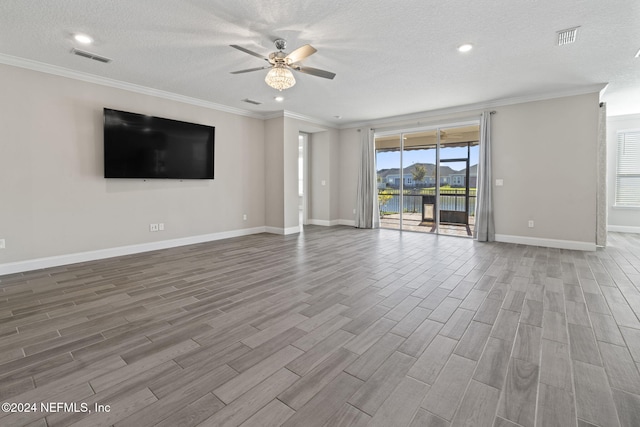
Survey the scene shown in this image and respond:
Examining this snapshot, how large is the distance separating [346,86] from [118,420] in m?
4.98

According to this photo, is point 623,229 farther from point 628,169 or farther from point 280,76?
point 280,76

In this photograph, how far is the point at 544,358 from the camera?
1983mm

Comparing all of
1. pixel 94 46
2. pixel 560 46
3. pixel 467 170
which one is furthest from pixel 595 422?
pixel 467 170

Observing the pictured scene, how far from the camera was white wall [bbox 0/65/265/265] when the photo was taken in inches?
153

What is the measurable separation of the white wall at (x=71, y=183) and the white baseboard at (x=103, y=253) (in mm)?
65

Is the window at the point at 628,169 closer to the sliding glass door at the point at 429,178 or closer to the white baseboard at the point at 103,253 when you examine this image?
the sliding glass door at the point at 429,178

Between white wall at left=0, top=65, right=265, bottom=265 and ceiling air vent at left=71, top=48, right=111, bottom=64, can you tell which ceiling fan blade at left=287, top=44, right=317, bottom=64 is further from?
white wall at left=0, top=65, right=265, bottom=265

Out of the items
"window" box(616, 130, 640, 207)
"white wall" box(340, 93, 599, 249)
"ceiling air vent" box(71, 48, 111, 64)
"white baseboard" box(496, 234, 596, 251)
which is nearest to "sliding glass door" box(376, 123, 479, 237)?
"white wall" box(340, 93, 599, 249)

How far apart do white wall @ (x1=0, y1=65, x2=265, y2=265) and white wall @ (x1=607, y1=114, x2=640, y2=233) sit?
9.54 m

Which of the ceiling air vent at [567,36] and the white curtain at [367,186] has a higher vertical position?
the ceiling air vent at [567,36]

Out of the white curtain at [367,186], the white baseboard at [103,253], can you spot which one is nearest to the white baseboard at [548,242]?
the white curtain at [367,186]

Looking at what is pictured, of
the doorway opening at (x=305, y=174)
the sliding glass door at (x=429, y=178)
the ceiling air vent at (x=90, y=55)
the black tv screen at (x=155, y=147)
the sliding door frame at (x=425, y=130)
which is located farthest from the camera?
the doorway opening at (x=305, y=174)

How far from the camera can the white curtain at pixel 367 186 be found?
311 inches

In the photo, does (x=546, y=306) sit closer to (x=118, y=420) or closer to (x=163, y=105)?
(x=118, y=420)
